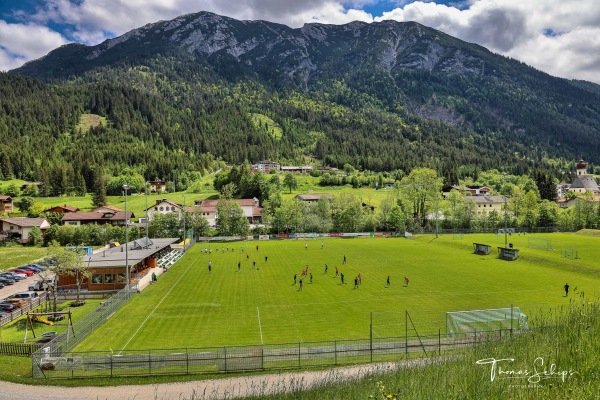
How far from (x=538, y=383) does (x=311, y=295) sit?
34.4m

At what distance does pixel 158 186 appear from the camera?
177 metres

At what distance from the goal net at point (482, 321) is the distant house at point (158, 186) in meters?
164

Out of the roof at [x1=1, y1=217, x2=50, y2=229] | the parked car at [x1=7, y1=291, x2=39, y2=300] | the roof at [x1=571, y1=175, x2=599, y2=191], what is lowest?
the parked car at [x1=7, y1=291, x2=39, y2=300]

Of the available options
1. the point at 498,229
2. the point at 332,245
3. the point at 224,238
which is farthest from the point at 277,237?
the point at 498,229

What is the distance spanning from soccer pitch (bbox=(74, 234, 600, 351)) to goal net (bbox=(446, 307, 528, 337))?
241 cm

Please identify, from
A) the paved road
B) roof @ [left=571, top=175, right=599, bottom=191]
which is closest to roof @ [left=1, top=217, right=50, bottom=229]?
the paved road

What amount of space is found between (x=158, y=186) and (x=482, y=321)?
16939 centimetres

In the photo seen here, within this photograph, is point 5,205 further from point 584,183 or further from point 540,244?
point 584,183

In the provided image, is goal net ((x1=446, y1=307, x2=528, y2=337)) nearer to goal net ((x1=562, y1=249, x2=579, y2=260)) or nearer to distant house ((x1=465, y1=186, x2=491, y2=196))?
goal net ((x1=562, y1=249, x2=579, y2=260))

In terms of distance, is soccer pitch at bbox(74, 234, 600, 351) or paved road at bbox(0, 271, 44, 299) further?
paved road at bbox(0, 271, 44, 299)

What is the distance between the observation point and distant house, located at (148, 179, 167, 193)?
17425cm

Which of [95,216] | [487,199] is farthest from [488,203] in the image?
[95,216]

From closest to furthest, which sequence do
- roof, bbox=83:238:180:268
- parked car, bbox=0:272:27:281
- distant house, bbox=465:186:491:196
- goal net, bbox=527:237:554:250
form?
roof, bbox=83:238:180:268, parked car, bbox=0:272:27:281, goal net, bbox=527:237:554:250, distant house, bbox=465:186:491:196

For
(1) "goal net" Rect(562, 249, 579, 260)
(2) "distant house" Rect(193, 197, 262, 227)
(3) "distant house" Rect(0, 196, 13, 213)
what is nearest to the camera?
(1) "goal net" Rect(562, 249, 579, 260)
